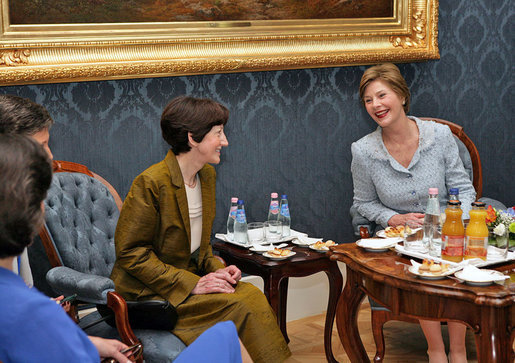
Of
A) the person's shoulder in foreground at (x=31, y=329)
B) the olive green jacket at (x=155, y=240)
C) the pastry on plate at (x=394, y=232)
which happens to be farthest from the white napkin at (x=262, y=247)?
the person's shoulder in foreground at (x=31, y=329)

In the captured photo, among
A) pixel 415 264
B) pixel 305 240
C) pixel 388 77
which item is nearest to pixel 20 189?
pixel 415 264

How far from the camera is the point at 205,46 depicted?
3.86 m

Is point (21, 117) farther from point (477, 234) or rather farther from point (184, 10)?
point (477, 234)

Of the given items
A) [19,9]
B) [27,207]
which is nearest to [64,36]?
[19,9]

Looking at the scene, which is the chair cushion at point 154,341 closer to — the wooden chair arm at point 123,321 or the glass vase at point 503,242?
the wooden chair arm at point 123,321

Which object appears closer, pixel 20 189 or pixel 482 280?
pixel 20 189

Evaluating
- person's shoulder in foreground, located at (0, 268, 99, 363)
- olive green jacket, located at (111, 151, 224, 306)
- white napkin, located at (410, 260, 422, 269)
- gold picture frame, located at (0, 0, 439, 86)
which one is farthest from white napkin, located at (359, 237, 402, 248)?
person's shoulder in foreground, located at (0, 268, 99, 363)

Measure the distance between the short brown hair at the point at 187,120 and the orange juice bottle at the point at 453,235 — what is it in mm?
1140

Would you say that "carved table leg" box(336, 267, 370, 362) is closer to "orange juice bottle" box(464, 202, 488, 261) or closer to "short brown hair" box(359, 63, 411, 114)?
"orange juice bottle" box(464, 202, 488, 261)

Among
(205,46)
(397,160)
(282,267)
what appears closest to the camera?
(282,267)

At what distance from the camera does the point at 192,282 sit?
2.87 metres

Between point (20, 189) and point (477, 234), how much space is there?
185 centimetres

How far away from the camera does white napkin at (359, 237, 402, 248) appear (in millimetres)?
2887

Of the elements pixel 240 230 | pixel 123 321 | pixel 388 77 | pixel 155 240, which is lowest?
pixel 123 321
